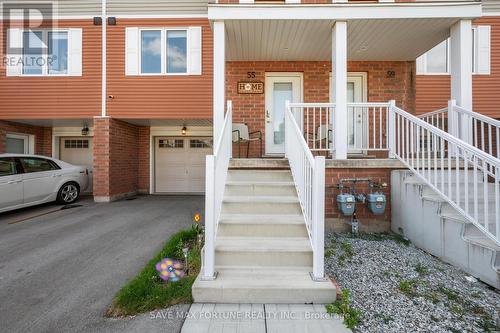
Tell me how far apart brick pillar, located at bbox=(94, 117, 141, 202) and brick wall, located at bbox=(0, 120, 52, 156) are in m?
2.92

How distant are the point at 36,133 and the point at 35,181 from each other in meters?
3.69

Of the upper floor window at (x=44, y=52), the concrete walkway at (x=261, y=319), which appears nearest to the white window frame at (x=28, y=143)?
the upper floor window at (x=44, y=52)

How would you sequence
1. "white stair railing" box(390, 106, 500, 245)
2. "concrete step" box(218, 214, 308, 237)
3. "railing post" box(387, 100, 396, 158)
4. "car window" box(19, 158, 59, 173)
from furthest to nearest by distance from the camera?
"car window" box(19, 158, 59, 173), "railing post" box(387, 100, 396, 158), "concrete step" box(218, 214, 308, 237), "white stair railing" box(390, 106, 500, 245)

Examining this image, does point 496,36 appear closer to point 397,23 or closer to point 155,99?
point 397,23

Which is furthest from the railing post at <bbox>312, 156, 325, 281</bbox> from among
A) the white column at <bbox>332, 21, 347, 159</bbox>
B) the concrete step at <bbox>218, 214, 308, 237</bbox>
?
the white column at <bbox>332, 21, 347, 159</bbox>

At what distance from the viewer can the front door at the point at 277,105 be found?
238 inches

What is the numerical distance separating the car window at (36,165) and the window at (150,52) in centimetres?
322

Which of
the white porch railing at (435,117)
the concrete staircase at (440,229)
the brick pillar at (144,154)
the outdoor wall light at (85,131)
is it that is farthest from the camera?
the brick pillar at (144,154)

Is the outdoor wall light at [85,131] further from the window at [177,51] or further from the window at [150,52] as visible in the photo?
the window at [177,51]

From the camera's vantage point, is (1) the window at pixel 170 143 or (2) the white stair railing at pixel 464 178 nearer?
(2) the white stair railing at pixel 464 178

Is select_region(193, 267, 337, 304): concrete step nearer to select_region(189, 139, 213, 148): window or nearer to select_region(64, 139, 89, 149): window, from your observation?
select_region(189, 139, 213, 148): window

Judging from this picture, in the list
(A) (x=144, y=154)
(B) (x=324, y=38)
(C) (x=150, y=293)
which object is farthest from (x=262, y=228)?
(A) (x=144, y=154)

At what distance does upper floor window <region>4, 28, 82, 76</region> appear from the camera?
6.91m

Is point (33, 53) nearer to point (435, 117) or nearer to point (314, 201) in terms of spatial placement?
point (314, 201)
